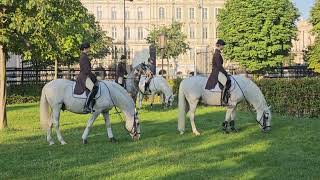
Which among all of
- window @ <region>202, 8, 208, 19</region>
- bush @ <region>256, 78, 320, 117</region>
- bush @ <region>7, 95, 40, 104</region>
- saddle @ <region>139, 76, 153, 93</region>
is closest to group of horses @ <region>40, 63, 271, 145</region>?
bush @ <region>256, 78, 320, 117</region>

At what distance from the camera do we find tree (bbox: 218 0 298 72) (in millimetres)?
61219

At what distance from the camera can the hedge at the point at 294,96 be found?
818 inches

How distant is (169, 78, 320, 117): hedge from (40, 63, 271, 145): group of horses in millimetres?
4650

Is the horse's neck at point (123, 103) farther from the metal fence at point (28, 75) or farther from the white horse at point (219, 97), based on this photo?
the metal fence at point (28, 75)

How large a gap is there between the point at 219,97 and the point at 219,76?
2.03ft

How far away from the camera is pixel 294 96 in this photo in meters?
21.6

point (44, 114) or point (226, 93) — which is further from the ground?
point (226, 93)

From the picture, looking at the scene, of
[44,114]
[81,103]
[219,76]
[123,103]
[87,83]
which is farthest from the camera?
[219,76]

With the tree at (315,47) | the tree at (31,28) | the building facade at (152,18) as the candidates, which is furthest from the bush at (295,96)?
the building facade at (152,18)

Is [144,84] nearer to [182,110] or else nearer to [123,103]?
[182,110]

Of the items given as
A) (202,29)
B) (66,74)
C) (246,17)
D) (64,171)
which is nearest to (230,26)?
(246,17)

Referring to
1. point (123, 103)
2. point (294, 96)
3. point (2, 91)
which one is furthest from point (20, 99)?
point (123, 103)

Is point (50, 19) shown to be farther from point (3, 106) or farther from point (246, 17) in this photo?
point (246, 17)

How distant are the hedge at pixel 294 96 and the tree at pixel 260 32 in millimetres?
36883
